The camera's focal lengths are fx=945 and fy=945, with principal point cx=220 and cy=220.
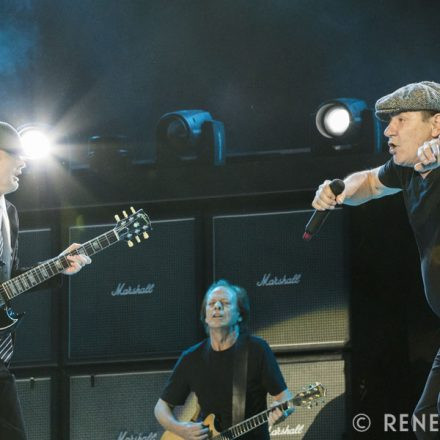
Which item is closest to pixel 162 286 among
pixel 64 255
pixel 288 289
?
pixel 288 289

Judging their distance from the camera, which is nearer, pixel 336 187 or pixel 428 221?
pixel 336 187

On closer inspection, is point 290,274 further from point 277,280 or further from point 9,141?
point 9,141

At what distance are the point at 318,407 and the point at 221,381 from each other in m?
0.63

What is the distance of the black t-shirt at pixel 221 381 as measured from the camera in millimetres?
5223

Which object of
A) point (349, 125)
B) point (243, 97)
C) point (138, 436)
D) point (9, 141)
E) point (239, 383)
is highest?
point (243, 97)

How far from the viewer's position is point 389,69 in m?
6.25

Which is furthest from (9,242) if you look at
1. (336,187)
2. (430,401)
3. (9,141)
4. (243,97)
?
(243,97)

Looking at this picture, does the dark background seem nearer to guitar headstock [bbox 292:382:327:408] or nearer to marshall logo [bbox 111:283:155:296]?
guitar headstock [bbox 292:382:327:408]

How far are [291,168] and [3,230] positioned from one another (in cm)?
190

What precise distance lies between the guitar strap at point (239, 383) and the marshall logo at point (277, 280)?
0.50 m

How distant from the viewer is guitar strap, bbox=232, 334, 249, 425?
518 centimetres

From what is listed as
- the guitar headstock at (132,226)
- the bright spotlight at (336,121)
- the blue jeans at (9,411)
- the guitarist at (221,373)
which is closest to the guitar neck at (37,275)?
the guitar headstock at (132,226)

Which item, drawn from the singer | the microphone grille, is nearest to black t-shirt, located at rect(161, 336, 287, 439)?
the singer

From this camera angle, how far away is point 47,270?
15.6 feet
